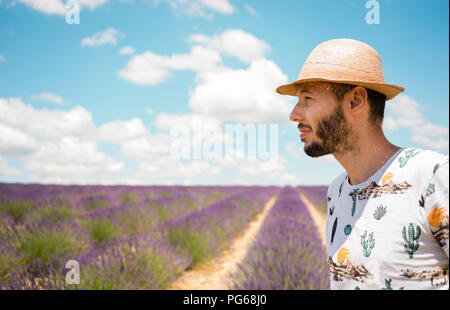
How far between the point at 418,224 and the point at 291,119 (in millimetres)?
559

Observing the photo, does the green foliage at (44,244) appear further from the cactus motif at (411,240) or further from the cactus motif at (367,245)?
the cactus motif at (411,240)

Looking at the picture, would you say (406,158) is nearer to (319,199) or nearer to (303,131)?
(303,131)

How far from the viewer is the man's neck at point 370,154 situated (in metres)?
1.19

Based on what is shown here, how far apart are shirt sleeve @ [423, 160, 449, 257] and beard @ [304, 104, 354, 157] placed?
0.31m

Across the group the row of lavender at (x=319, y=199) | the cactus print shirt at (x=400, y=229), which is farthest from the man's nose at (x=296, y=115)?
the row of lavender at (x=319, y=199)

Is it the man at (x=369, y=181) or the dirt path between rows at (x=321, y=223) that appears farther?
the dirt path between rows at (x=321, y=223)

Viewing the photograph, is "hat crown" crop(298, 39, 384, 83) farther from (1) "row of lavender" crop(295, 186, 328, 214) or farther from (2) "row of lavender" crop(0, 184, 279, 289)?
(1) "row of lavender" crop(295, 186, 328, 214)

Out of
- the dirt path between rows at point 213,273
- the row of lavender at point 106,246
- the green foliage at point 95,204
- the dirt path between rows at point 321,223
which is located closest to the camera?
the row of lavender at point 106,246

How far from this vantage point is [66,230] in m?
5.34

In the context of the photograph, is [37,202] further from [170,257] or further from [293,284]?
[293,284]

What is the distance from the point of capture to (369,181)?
1179 mm

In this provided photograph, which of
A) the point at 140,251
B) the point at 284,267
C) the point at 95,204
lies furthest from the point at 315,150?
the point at 95,204
